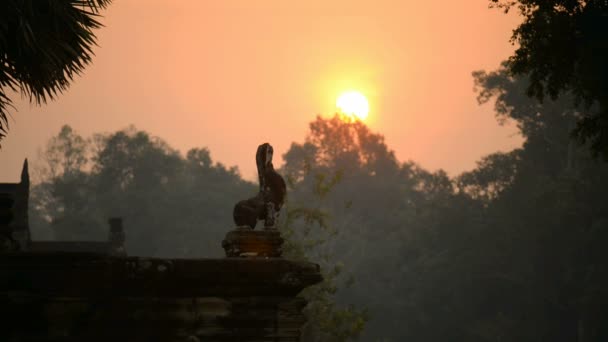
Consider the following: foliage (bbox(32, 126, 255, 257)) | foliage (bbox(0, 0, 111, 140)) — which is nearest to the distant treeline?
foliage (bbox(32, 126, 255, 257))

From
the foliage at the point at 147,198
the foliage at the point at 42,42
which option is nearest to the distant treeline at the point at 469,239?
the foliage at the point at 147,198

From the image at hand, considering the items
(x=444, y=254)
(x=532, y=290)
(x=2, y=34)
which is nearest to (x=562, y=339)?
(x=532, y=290)

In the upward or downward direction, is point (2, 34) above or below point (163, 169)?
below

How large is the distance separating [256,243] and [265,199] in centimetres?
77

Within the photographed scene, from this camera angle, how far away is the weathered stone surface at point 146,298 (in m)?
8.73

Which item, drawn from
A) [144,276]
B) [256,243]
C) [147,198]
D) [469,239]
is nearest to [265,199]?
[256,243]

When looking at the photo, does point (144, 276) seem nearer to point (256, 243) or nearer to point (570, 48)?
point (256, 243)

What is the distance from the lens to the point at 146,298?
897 centimetres

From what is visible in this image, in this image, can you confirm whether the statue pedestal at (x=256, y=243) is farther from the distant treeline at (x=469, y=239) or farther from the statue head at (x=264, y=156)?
the distant treeline at (x=469, y=239)

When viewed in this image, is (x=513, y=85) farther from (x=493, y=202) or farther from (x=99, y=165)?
(x=99, y=165)

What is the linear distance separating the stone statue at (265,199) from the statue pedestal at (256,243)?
14.8 inches

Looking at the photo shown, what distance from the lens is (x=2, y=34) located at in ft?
39.9

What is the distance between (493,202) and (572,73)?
153ft

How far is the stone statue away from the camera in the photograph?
33.9ft
